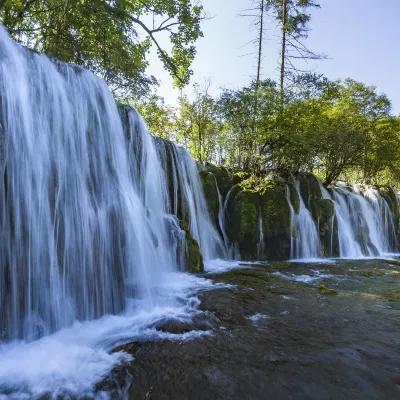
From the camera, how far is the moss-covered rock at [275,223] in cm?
1091

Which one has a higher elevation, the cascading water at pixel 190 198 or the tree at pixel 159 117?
the tree at pixel 159 117

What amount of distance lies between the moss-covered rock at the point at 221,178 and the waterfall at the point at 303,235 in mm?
2723

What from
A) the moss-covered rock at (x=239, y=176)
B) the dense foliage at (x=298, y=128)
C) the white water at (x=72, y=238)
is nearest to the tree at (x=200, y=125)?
the dense foliage at (x=298, y=128)

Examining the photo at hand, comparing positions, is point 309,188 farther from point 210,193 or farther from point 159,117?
point 159,117

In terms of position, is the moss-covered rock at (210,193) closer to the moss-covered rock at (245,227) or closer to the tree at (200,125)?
the moss-covered rock at (245,227)

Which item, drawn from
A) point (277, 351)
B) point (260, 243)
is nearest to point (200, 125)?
point (260, 243)

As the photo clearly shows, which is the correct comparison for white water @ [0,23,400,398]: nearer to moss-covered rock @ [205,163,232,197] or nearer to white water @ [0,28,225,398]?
white water @ [0,28,225,398]

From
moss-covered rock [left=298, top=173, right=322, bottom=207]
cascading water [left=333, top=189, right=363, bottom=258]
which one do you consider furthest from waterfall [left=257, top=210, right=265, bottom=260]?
cascading water [left=333, top=189, right=363, bottom=258]

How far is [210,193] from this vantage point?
1127cm

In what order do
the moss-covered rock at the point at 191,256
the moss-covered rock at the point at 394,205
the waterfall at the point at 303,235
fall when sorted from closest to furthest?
1. the moss-covered rock at the point at 191,256
2. the waterfall at the point at 303,235
3. the moss-covered rock at the point at 394,205

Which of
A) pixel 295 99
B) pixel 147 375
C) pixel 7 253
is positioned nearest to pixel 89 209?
pixel 7 253

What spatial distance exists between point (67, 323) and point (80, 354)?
90 centimetres

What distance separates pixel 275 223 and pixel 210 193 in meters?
2.89

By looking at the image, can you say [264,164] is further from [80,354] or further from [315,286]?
[80,354]
